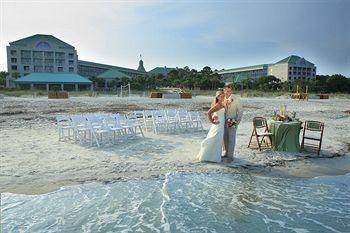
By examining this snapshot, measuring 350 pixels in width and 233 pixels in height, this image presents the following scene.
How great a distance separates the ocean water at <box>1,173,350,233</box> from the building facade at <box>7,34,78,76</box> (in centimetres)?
9757

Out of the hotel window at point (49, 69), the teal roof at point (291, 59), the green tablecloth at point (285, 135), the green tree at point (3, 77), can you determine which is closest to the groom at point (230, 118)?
the green tablecloth at point (285, 135)

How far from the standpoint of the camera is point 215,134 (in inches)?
302

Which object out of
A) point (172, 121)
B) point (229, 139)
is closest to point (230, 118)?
point (229, 139)

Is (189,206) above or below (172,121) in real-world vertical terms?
below

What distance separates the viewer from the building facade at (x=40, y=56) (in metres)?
93.0

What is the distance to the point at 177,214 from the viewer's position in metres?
5.34

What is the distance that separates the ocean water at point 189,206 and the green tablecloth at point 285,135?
2164 millimetres

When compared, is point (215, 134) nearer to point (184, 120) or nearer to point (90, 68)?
point (184, 120)

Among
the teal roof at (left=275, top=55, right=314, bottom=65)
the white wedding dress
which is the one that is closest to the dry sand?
the white wedding dress

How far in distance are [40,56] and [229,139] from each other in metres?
99.7

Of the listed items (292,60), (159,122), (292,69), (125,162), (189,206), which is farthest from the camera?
(292,60)

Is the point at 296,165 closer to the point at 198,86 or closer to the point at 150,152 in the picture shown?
the point at 150,152

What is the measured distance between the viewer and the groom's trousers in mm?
7957

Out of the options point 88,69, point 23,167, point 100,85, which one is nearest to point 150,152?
point 23,167
